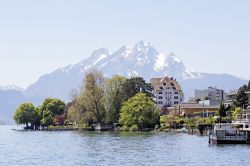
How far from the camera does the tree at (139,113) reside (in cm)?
13338

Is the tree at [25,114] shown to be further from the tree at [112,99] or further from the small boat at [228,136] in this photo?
the small boat at [228,136]

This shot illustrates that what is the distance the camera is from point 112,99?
14475 centimetres

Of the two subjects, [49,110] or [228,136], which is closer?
[228,136]

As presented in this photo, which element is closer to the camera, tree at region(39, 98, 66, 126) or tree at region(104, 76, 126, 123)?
tree at region(104, 76, 126, 123)

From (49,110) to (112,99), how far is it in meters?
41.5

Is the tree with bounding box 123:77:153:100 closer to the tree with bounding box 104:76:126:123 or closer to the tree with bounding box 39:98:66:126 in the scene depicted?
the tree with bounding box 104:76:126:123

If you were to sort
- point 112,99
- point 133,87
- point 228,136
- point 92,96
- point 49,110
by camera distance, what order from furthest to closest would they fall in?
1. point 49,110
2. point 133,87
3. point 112,99
4. point 92,96
5. point 228,136

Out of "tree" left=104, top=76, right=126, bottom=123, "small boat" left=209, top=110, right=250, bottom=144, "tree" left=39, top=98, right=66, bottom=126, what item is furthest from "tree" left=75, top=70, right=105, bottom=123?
"small boat" left=209, top=110, right=250, bottom=144

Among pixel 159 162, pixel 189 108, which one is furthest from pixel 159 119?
pixel 159 162

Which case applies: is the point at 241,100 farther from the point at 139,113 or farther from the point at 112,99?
the point at 112,99

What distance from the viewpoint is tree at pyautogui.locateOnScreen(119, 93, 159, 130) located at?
133m


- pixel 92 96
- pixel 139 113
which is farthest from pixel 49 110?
pixel 139 113

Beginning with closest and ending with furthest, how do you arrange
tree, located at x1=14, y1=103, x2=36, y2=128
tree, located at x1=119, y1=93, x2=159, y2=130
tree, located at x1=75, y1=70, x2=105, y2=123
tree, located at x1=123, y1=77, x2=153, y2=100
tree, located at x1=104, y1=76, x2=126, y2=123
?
tree, located at x1=119, y1=93, x2=159, y2=130 → tree, located at x1=75, y1=70, x2=105, y2=123 → tree, located at x1=104, y1=76, x2=126, y2=123 → tree, located at x1=123, y1=77, x2=153, y2=100 → tree, located at x1=14, y1=103, x2=36, y2=128

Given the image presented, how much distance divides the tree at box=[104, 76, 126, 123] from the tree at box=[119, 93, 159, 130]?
A: 8922 millimetres
